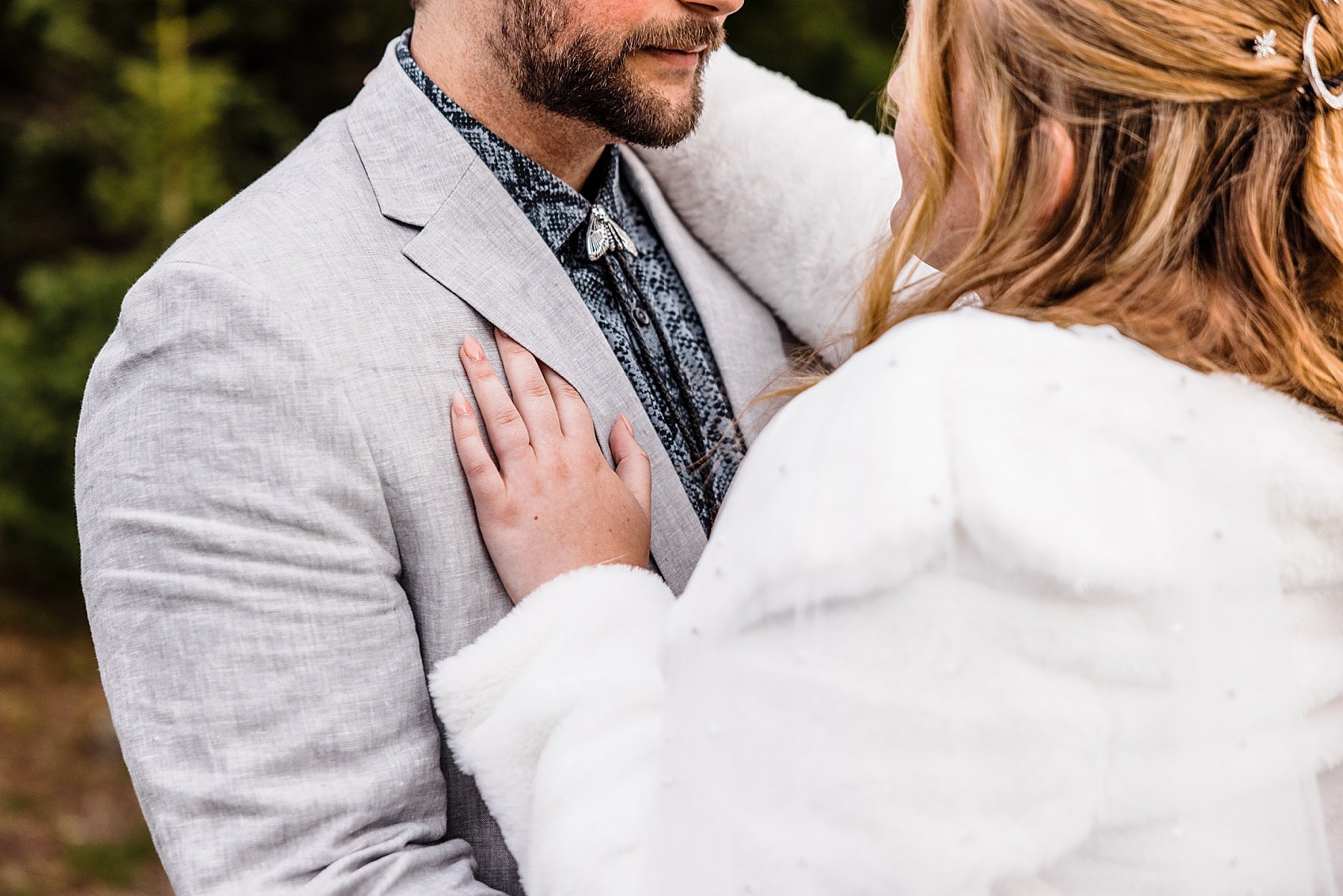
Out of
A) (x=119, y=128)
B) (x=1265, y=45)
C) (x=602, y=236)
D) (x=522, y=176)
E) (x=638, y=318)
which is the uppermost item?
(x=1265, y=45)

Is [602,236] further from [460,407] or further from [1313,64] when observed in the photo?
[1313,64]

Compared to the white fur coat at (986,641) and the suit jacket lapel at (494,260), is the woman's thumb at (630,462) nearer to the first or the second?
the suit jacket lapel at (494,260)

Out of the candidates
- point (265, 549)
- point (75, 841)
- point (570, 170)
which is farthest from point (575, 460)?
point (75, 841)

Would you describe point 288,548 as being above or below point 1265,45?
below

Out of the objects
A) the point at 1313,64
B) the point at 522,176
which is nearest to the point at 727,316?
the point at 522,176

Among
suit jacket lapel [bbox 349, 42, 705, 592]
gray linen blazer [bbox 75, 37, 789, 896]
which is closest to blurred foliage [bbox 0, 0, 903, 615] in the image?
suit jacket lapel [bbox 349, 42, 705, 592]

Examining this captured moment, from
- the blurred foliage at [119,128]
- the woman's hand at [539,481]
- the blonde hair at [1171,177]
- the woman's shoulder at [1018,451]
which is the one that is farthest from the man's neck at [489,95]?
the blurred foliage at [119,128]

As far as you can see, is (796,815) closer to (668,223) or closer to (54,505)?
(668,223)

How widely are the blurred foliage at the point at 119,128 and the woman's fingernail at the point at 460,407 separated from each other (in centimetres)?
240

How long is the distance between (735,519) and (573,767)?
1.05 ft

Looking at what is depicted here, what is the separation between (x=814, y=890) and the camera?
111 centimetres

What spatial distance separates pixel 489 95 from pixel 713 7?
361 millimetres

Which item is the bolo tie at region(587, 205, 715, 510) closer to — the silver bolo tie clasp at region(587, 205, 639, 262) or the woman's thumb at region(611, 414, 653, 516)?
the silver bolo tie clasp at region(587, 205, 639, 262)

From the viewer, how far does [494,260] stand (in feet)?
5.29
